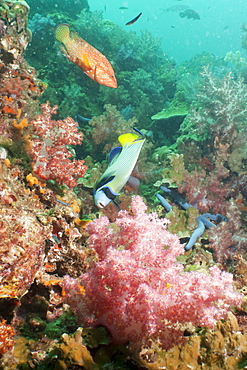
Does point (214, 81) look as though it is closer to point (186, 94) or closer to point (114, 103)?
point (186, 94)

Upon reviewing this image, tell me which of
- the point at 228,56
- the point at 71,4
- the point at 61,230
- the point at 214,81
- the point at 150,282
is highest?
the point at 71,4

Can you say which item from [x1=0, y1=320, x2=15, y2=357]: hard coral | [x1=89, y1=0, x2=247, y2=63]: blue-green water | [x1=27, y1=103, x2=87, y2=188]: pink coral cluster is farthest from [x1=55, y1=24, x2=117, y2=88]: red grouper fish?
[x1=89, y1=0, x2=247, y2=63]: blue-green water

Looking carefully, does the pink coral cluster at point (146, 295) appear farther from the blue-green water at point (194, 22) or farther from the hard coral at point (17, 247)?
the blue-green water at point (194, 22)

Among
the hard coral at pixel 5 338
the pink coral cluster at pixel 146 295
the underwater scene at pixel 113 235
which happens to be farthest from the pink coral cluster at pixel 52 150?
the hard coral at pixel 5 338

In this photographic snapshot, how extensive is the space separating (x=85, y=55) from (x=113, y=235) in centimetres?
203

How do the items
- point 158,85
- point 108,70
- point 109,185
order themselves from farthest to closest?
point 158,85 → point 108,70 → point 109,185

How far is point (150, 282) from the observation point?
73.9 inches

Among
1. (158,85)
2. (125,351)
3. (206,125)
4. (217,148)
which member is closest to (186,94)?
(158,85)

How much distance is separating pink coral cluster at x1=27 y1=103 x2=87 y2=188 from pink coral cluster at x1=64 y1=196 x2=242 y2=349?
1242mm

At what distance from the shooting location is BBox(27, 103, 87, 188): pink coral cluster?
274cm

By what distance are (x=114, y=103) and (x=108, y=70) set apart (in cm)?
524

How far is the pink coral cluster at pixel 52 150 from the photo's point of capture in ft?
8.99

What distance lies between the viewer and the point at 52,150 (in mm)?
2906

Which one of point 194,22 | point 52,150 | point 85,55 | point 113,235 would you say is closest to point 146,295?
point 113,235
